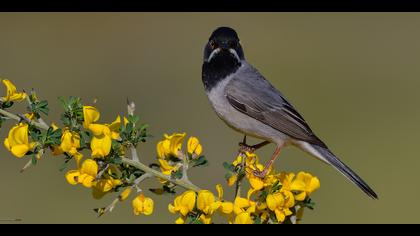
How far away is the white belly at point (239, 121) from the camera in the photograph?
5.07m

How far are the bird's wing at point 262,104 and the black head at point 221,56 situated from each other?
124 millimetres

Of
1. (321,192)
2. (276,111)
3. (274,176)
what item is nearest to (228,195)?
(321,192)

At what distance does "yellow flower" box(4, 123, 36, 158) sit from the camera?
2662mm

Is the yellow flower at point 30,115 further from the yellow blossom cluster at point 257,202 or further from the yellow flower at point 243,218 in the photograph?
the yellow flower at point 243,218

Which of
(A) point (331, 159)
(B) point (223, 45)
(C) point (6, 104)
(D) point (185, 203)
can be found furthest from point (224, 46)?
(D) point (185, 203)

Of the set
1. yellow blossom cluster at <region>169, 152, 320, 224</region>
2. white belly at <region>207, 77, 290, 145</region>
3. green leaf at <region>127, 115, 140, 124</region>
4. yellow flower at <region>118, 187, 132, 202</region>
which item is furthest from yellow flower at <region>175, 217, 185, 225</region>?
white belly at <region>207, 77, 290, 145</region>

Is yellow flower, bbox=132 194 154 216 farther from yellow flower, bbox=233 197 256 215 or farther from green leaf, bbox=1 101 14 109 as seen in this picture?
green leaf, bbox=1 101 14 109

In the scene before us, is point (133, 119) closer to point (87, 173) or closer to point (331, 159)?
point (87, 173)

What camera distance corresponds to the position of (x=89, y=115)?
2750mm

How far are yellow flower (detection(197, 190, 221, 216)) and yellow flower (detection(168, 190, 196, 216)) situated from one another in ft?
0.13

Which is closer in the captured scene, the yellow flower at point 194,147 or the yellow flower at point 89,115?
the yellow flower at point 89,115

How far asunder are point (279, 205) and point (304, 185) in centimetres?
26

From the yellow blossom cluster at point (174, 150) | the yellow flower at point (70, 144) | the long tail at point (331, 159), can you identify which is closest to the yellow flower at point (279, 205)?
the yellow blossom cluster at point (174, 150)

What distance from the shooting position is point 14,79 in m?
12.1
